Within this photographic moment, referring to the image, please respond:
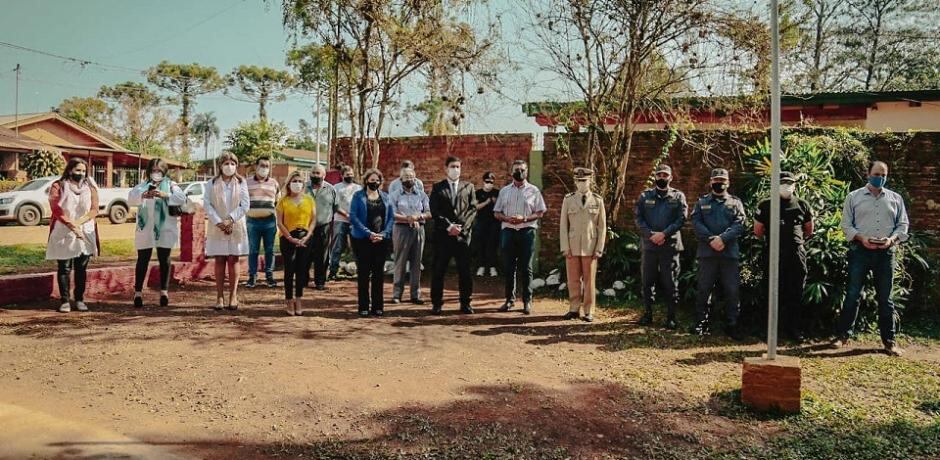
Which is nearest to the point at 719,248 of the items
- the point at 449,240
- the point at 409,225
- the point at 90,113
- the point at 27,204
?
the point at 449,240

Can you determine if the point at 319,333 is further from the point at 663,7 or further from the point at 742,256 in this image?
the point at 663,7

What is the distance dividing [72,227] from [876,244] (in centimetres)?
818

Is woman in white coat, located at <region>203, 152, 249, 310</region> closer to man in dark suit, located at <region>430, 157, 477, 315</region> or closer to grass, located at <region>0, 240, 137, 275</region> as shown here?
man in dark suit, located at <region>430, 157, 477, 315</region>

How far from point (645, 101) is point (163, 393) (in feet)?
24.7

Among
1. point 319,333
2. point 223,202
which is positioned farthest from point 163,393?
point 223,202

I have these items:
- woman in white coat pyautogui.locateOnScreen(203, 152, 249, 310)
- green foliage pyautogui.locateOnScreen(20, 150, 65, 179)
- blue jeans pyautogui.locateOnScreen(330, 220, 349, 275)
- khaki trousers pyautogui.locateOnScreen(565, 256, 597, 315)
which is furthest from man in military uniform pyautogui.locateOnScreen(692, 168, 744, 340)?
green foliage pyautogui.locateOnScreen(20, 150, 65, 179)

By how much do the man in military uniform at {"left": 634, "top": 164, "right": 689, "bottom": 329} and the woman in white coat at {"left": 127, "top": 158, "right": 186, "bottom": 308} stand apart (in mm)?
5339

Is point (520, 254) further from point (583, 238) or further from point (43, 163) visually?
point (43, 163)

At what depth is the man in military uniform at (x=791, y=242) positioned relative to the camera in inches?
266

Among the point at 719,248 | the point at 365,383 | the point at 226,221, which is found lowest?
the point at 365,383

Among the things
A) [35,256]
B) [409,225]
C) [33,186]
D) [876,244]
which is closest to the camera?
[876,244]

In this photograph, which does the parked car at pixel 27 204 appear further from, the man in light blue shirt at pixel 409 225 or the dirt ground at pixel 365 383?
the man in light blue shirt at pixel 409 225

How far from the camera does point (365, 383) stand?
4.92 metres

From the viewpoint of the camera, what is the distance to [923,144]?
8281mm
